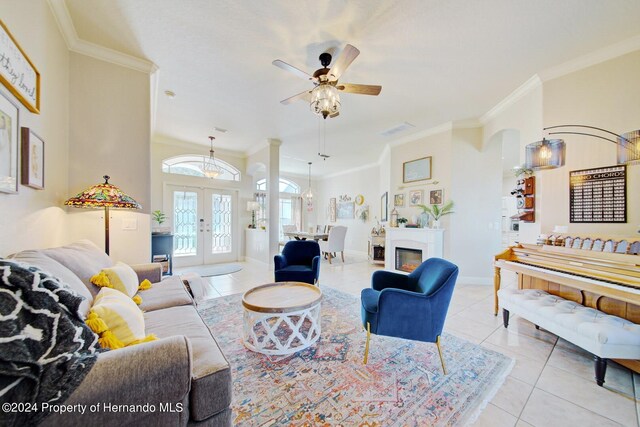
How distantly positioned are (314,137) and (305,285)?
11.4 ft

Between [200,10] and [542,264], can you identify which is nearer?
[200,10]

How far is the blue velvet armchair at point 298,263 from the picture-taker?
3.22 meters

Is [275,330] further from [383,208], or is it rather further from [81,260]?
[383,208]

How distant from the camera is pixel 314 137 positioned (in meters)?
5.04

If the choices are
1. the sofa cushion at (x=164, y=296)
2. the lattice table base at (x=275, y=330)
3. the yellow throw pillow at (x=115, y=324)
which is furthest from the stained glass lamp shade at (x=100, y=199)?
the lattice table base at (x=275, y=330)

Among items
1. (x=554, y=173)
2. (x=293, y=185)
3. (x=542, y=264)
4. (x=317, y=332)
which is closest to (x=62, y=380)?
(x=317, y=332)

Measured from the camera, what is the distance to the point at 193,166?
584 cm

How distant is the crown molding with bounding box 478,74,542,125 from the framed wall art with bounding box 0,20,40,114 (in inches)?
185

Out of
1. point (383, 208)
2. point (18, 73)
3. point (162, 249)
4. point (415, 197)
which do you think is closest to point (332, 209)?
point (383, 208)

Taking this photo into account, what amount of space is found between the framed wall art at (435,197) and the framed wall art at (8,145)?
5.05 meters

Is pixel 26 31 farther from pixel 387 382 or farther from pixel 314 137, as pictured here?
pixel 314 137

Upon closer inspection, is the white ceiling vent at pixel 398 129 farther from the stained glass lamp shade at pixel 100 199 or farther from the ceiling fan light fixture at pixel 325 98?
the stained glass lamp shade at pixel 100 199

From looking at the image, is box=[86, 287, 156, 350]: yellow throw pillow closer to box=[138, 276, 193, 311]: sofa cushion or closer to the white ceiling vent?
box=[138, 276, 193, 311]: sofa cushion

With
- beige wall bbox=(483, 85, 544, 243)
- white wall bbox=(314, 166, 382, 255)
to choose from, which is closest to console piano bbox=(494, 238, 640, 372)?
beige wall bbox=(483, 85, 544, 243)
